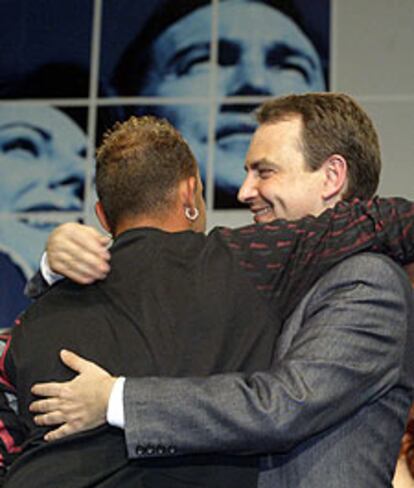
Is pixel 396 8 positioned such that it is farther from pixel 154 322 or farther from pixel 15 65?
pixel 154 322

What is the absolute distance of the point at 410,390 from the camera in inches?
67.4

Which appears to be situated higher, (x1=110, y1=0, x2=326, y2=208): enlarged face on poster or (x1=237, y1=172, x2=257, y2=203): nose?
(x1=110, y1=0, x2=326, y2=208): enlarged face on poster

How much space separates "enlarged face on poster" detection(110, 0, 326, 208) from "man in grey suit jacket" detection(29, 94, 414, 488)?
2.64 m

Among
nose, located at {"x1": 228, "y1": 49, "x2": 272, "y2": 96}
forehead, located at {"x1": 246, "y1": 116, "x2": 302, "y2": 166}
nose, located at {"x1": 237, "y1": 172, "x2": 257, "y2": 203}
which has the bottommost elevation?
nose, located at {"x1": 237, "y1": 172, "x2": 257, "y2": 203}

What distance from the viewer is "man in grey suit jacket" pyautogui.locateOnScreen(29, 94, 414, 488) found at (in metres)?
1.53

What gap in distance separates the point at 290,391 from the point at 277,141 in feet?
2.74

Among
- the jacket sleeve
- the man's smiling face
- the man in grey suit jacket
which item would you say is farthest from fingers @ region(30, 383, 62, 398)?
the man's smiling face

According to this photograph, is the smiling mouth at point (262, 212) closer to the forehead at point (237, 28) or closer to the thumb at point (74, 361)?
the thumb at point (74, 361)

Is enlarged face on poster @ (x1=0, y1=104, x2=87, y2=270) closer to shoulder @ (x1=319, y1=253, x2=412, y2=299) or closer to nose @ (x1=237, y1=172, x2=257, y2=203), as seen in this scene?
nose @ (x1=237, y1=172, x2=257, y2=203)

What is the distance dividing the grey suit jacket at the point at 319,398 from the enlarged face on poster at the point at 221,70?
264 centimetres

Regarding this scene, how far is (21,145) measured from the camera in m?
4.64

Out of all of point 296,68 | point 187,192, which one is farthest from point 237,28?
point 187,192

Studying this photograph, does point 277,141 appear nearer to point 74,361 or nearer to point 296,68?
point 74,361

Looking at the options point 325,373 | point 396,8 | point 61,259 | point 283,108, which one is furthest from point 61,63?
point 325,373
